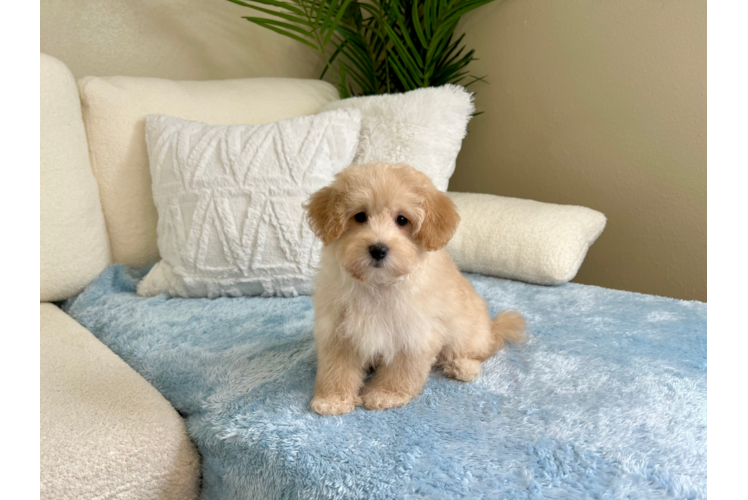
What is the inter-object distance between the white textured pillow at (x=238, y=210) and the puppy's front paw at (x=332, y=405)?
2.39 feet

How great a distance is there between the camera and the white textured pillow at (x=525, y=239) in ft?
6.03

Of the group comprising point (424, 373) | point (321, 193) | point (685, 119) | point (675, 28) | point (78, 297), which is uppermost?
point (675, 28)

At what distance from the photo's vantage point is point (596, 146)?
2.22 m

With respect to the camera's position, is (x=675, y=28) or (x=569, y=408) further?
(x=675, y=28)

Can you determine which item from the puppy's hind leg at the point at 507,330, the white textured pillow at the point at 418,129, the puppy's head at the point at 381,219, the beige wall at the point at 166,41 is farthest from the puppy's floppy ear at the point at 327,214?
the beige wall at the point at 166,41

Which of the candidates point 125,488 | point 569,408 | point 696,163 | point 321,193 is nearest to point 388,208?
point 321,193

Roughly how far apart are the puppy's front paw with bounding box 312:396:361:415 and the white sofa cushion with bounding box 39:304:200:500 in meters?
0.33

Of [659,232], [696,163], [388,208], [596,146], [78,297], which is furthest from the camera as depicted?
[596,146]

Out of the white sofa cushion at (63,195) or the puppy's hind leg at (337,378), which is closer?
the puppy's hind leg at (337,378)

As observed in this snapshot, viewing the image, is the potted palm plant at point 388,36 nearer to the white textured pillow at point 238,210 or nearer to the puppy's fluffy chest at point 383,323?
the white textured pillow at point 238,210

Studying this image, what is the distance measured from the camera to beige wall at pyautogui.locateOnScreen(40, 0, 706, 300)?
1959mm

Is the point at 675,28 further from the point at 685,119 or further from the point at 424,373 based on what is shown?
the point at 424,373
